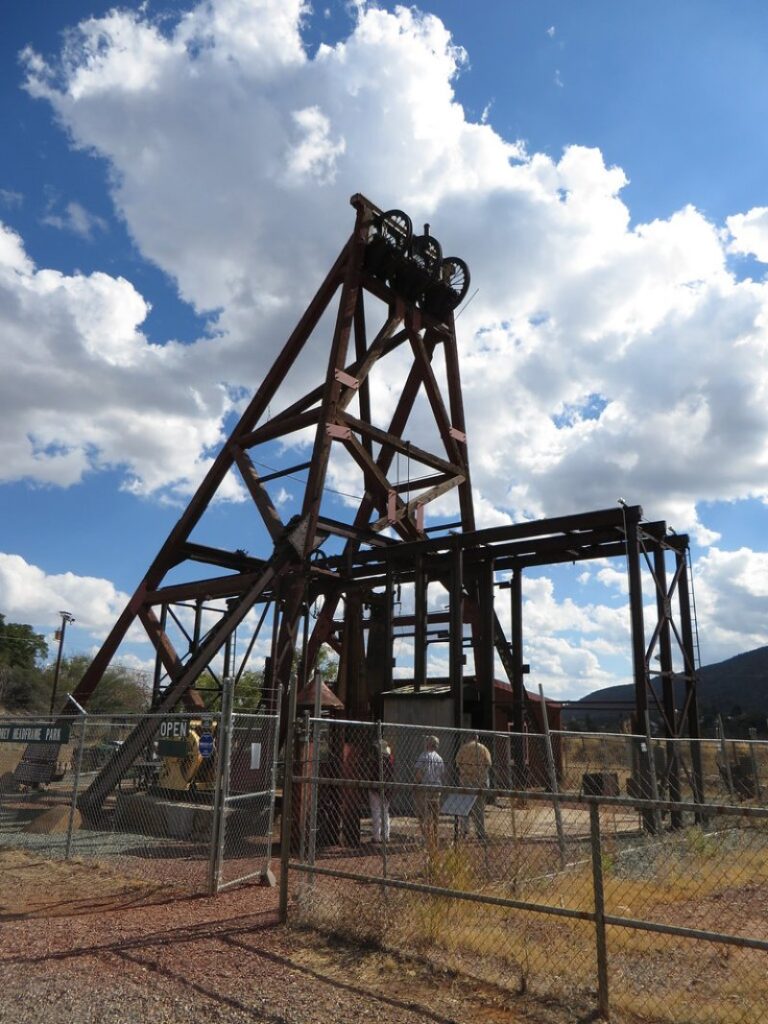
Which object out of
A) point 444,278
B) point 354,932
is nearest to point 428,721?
point 354,932

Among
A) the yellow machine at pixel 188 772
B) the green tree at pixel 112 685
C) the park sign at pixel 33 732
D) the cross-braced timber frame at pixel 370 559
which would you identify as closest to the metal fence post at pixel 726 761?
the cross-braced timber frame at pixel 370 559

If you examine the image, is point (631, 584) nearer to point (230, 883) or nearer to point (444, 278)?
point (230, 883)

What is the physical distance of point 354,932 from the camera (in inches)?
267

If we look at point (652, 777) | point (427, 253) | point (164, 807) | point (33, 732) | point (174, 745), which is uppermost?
point (427, 253)

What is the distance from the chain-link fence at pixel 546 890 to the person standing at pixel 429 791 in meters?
0.02

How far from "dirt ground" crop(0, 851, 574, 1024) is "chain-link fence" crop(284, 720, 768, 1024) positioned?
361 millimetres

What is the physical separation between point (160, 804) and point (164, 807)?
0.52ft

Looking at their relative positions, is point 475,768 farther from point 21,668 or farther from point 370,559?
point 21,668

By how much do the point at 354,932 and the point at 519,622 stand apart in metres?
11.2

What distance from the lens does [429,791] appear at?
7.20 metres

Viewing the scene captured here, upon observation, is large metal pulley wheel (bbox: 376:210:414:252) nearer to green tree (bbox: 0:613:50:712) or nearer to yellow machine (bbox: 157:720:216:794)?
yellow machine (bbox: 157:720:216:794)

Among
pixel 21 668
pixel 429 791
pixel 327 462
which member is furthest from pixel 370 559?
pixel 21 668

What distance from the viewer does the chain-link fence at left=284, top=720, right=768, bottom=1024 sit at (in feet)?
17.8

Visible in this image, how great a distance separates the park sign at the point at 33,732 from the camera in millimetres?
12320
